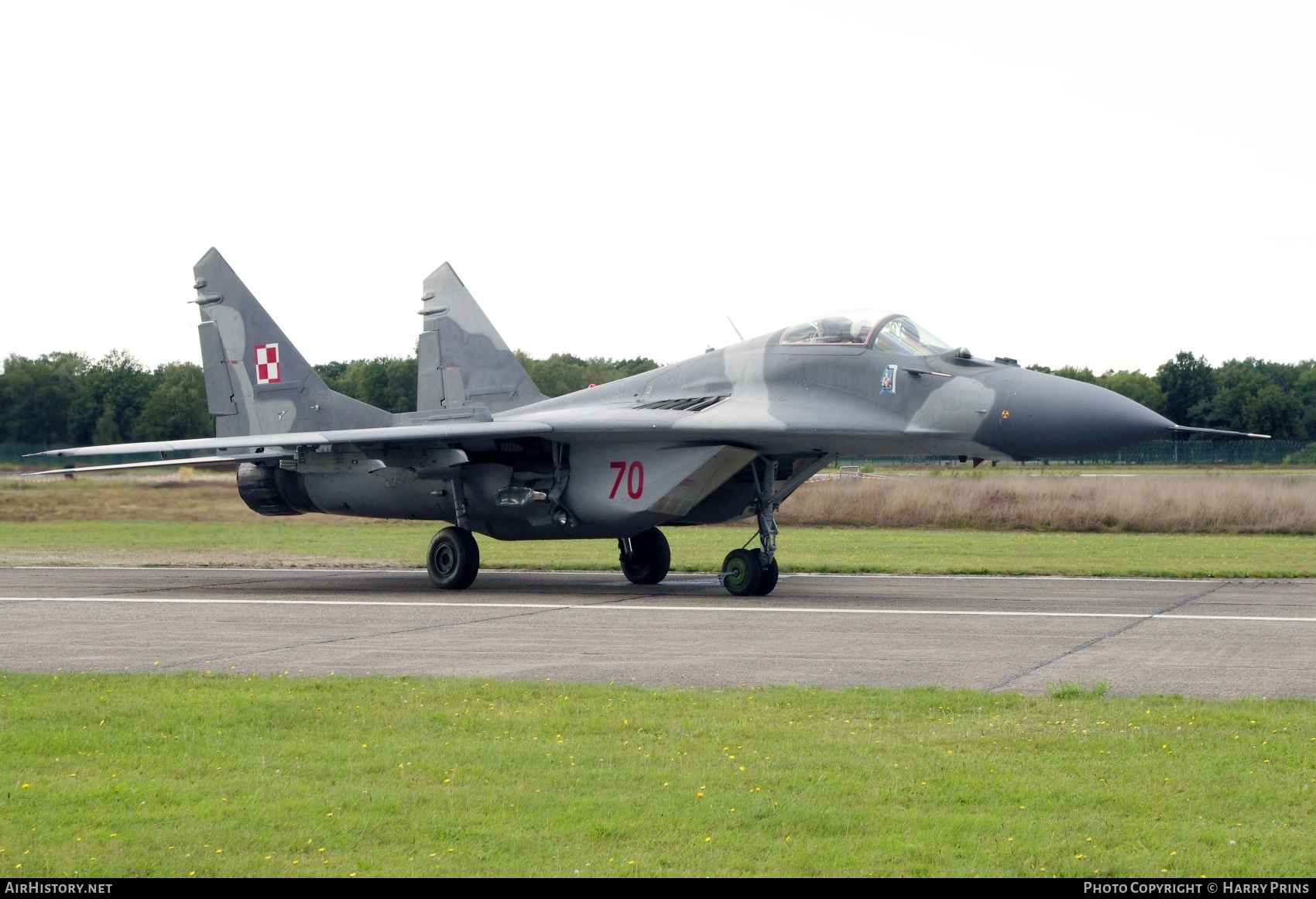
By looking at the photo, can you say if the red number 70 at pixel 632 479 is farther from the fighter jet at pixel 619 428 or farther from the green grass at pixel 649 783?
the green grass at pixel 649 783

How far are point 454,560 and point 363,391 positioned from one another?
42.5 metres

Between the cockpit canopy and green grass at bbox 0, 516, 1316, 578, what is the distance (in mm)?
5289

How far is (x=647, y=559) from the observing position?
18.2 meters

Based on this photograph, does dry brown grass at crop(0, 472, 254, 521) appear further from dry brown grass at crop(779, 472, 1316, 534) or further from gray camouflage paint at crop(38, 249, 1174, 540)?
dry brown grass at crop(779, 472, 1316, 534)

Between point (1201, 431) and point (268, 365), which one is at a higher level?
point (268, 365)

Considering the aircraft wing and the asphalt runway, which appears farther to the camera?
the aircraft wing

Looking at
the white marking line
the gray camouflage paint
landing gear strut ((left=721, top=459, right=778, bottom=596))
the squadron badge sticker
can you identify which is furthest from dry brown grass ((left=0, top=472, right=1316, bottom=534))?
the squadron badge sticker

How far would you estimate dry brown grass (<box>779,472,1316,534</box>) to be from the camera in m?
28.6

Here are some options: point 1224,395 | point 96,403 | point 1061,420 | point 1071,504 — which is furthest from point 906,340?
point 1224,395

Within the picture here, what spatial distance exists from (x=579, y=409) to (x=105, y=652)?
7818mm

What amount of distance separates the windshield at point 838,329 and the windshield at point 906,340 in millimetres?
162

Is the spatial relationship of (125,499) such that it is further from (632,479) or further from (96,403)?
Answer: (632,479)

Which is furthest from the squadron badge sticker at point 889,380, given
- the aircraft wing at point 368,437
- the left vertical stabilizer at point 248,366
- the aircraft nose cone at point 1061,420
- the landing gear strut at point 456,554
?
the left vertical stabilizer at point 248,366
